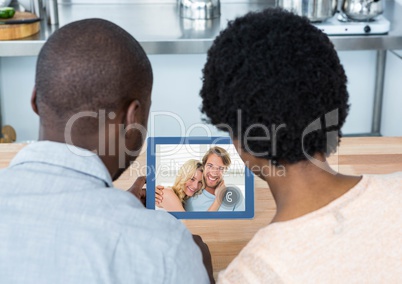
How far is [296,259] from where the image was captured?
0.99 metres

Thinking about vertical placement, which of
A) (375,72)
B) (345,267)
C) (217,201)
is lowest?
(375,72)

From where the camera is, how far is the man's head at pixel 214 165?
4.82ft

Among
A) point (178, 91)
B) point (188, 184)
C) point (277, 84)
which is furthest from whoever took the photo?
point (178, 91)

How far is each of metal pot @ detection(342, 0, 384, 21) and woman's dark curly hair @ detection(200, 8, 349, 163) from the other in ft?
5.17

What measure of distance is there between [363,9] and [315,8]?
181 mm

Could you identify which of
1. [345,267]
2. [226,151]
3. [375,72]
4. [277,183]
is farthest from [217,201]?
[375,72]

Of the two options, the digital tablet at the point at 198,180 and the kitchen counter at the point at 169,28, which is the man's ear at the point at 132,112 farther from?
the kitchen counter at the point at 169,28

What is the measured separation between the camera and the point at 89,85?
40.3 inches

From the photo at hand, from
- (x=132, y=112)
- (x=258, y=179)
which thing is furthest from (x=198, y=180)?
(x=132, y=112)

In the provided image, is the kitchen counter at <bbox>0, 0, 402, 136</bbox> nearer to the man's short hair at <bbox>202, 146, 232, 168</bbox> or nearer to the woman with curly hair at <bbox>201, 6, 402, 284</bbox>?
the man's short hair at <bbox>202, 146, 232, 168</bbox>

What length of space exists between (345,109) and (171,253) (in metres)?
0.34

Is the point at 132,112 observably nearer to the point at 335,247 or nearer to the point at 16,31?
the point at 335,247

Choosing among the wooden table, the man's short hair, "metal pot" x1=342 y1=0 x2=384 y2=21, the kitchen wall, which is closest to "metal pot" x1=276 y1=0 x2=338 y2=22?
"metal pot" x1=342 y1=0 x2=384 y2=21

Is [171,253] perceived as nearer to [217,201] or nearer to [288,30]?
[288,30]
